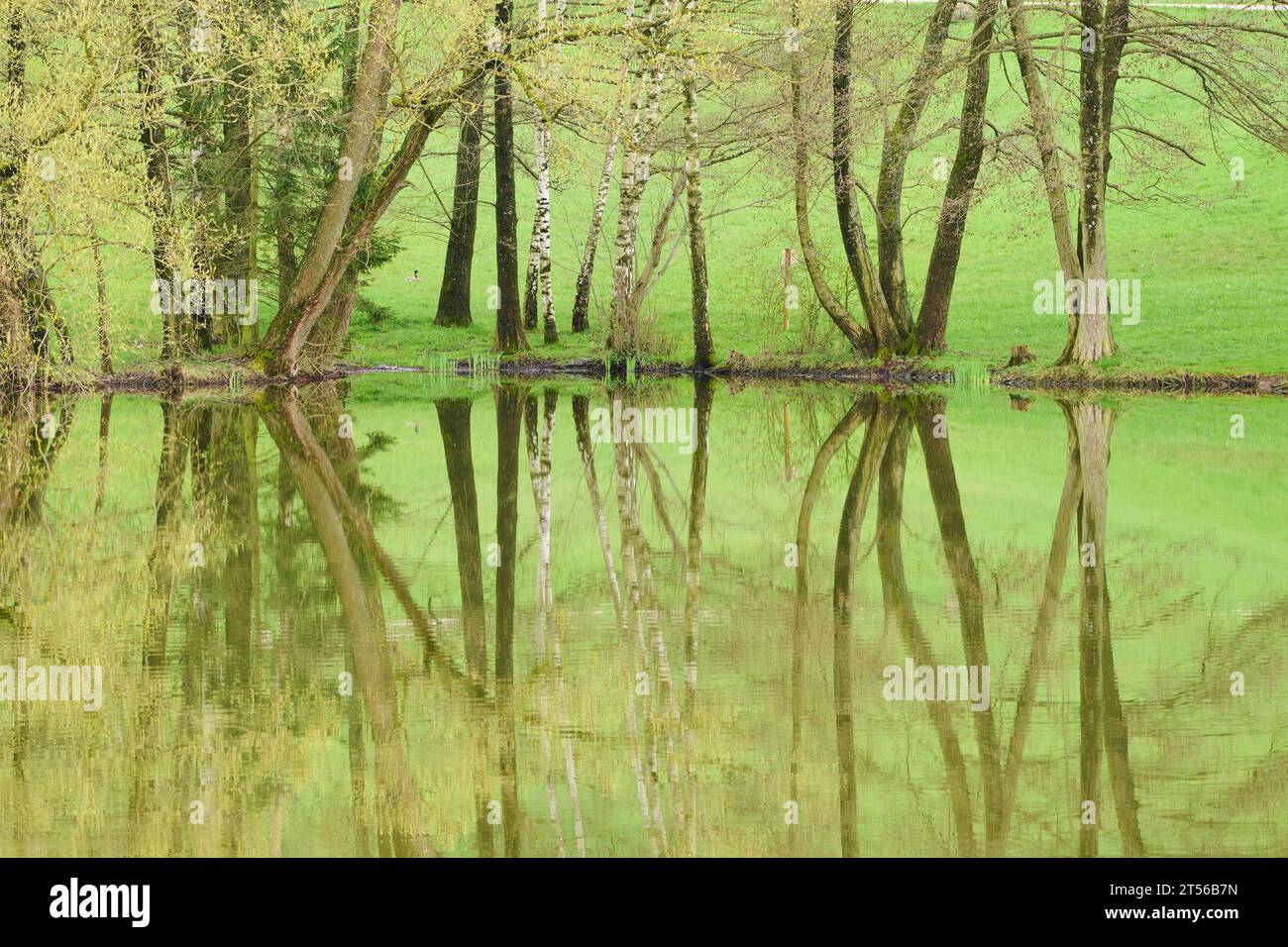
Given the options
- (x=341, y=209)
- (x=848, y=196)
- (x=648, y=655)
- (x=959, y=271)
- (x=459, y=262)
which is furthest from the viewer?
(x=959, y=271)

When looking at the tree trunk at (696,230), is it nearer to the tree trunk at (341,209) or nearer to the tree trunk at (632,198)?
the tree trunk at (632,198)

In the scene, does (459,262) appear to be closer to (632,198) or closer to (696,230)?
(632,198)

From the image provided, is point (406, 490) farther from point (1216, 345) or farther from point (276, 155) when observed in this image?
point (1216, 345)

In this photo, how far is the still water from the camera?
6.39 metres

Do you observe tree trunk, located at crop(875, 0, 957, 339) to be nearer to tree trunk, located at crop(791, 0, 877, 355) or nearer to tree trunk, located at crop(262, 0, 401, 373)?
tree trunk, located at crop(791, 0, 877, 355)

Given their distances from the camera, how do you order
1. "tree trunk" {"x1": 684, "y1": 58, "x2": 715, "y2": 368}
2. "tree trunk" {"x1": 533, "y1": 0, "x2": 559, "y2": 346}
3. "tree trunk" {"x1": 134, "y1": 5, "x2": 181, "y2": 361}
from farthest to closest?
"tree trunk" {"x1": 533, "y1": 0, "x2": 559, "y2": 346} < "tree trunk" {"x1": 684, "y1": 58, "x2": 715, "y2": 368} < "tree trunk" {"x1": 134, "y1": 5, "x2": 181, "y2": 361}

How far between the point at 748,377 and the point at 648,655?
25.8 metres

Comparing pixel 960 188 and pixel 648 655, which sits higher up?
pixel 960 188

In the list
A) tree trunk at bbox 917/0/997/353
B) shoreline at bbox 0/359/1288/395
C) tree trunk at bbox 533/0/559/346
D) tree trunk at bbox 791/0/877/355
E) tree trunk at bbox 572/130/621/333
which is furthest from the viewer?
tree trunk at bbox 572/130/621/333

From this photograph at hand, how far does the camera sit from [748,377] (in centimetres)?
3469

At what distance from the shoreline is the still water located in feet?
31.6

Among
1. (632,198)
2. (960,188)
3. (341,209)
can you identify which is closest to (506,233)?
(632,198)

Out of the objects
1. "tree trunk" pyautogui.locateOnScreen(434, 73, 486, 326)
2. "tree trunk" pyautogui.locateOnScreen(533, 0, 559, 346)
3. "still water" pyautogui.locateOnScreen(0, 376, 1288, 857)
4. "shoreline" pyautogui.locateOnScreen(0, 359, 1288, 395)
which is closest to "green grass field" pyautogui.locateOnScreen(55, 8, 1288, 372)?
"shoreline" pyautogui.locateOnScreen(0, 359, 1288, 395)

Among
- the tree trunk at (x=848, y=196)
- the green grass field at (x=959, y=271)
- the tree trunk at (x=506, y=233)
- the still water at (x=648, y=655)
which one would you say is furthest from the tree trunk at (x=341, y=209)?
the still water at (x=648, y=655)
